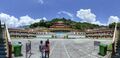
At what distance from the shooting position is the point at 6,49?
61.8ft

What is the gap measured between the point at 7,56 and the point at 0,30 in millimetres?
2259

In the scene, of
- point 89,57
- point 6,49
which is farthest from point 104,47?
point 6,49

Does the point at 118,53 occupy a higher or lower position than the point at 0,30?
lower

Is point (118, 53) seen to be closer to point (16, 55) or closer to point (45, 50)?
point (45, 50)

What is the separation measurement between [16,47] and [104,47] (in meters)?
8.23

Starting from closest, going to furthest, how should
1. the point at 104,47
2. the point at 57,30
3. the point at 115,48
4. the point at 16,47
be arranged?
1. the point at 115,48
2. the point at 16,47
3. the point at 104,47
4. the point at 57,30

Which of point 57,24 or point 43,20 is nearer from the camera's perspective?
point 57,24

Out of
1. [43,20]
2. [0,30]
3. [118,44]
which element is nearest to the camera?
[0,30]

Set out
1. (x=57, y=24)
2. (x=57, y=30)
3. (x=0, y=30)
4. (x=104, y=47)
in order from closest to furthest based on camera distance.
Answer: (x=0, y=30) → (x=104, y=47) → (x=57, y=30) → (x=57, y=24)

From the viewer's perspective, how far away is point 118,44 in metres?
19.2

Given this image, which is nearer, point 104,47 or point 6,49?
point 6,49

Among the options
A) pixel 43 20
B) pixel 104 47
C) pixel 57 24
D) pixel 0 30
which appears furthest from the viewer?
pixel 43 20

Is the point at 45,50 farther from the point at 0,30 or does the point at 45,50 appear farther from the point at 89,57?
the point at 0,30

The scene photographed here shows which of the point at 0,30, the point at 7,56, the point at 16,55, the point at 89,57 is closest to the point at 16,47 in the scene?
the point at 16,55
